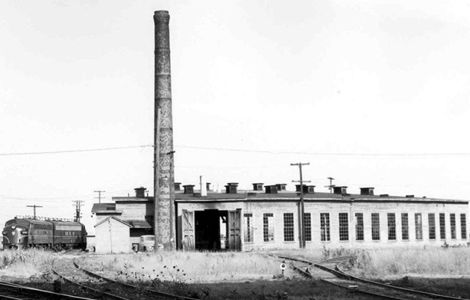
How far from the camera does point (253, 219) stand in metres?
50.6

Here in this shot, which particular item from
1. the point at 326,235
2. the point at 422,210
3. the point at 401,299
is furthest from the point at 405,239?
the point at 401,299

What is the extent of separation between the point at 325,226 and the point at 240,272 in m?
28.5

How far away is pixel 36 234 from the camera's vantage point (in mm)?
49781

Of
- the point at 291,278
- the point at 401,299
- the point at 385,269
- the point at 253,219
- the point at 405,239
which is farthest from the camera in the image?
the point at 405,239

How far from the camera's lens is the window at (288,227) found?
51.6 metres

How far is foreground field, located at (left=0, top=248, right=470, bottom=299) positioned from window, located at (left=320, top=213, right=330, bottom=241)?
22.9 metres

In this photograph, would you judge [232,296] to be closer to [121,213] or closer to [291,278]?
[291,278]

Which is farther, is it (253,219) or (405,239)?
(405,239)

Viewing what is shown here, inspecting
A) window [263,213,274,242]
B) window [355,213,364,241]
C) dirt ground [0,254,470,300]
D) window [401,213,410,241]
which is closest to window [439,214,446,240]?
window [401,213,410,241]

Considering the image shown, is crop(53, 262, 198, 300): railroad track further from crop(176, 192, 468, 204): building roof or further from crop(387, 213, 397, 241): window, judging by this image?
crop(387, 213, 397, 241): window

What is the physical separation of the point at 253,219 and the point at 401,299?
3426 cm

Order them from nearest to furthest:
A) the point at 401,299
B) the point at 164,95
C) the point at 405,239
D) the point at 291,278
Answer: the point at 401,299 < the point at 291,278 < the point at 164,95 < the point at 405,239

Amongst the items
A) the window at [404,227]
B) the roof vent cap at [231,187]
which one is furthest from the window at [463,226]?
the roof vent cap at [231,187]

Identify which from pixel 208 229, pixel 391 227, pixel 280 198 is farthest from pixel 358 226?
pixel 208 229
